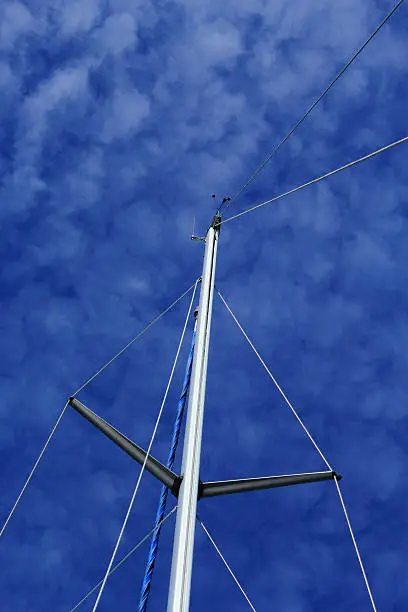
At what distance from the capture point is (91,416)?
1098 centimetres

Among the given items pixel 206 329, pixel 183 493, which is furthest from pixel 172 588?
pixel 206 329

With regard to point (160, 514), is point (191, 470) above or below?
below

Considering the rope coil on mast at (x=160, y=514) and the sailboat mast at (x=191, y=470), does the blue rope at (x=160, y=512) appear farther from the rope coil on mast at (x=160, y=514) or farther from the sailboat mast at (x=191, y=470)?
the sailboat mast at (x=191, y=470)

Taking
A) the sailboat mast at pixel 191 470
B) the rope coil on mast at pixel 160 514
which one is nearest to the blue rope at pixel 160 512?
the rope coil on mast at pixel 160 514

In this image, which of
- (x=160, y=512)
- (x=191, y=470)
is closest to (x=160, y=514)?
(x=160, y=512)

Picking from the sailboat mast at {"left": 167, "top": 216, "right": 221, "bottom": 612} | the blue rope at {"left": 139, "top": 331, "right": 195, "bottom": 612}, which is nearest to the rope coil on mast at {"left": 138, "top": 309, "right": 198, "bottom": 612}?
the blue rope at {"left": 139, "top": 331, "right": 195, "bottom": 612}

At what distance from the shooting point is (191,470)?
846 centimetres

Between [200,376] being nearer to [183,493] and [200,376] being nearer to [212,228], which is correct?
[183,493]

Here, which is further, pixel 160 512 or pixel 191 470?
pixel 160 512

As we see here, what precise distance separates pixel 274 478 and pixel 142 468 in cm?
201

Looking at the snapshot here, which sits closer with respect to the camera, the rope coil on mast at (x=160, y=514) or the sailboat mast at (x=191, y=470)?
the sailboat mast at (x=191, y=470)

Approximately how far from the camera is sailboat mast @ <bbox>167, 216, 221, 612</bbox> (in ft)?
23.8

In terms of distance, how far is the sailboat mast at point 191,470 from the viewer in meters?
7.25

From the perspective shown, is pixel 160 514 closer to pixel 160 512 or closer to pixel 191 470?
pixel 160 512
